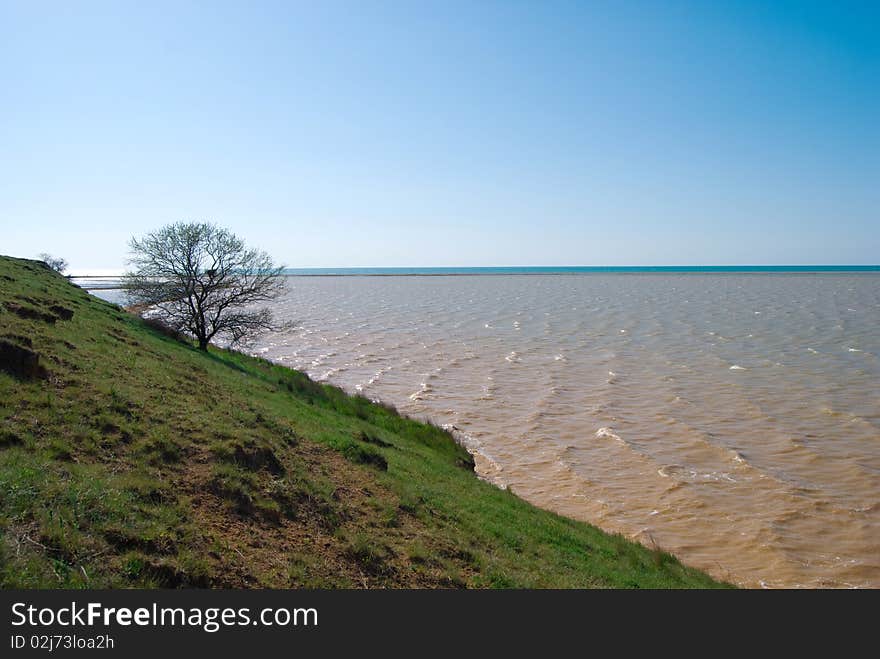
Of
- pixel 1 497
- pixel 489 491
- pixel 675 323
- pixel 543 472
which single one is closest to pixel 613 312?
pixel 675 323

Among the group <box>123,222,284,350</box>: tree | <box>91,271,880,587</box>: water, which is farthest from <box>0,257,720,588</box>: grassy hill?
<box>123,222,284,350</box>: tree

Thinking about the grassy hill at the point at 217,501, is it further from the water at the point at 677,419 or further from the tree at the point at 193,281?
the tree at the point at 193,281

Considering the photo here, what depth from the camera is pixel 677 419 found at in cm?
2536

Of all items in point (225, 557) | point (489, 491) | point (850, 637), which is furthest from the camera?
point (489, 491)

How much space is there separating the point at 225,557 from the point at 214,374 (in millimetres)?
13423

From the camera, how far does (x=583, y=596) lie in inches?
331

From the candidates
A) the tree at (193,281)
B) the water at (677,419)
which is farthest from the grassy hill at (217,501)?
the tree at (193,281)

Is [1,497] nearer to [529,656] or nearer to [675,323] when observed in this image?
[529,656]

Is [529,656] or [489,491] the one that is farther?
[489,491]

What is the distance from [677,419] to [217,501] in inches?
850

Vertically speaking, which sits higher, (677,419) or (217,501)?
(217,501)

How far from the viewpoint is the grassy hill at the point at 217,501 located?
293 inches

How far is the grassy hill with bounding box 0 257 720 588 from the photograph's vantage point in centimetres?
743

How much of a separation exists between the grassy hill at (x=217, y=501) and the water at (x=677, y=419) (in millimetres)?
3219
